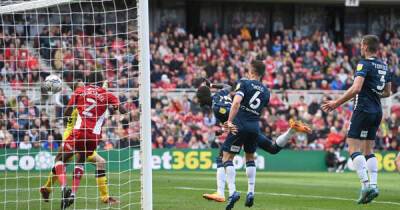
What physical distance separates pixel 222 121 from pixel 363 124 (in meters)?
2.65

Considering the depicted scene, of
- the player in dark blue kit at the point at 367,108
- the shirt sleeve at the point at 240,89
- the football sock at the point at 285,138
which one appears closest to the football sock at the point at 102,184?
the shirt sleeve at the point at 240,89

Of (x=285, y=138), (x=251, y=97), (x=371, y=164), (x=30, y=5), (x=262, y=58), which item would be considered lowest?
(x=371, y=164)

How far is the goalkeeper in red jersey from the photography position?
14.4 meters

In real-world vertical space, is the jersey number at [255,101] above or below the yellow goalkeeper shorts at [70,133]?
above

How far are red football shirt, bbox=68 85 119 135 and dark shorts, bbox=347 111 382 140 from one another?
3.73 metres

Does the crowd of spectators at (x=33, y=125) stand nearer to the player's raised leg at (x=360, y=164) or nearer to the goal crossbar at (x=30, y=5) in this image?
the player's raised leg at (x=360, y=164)

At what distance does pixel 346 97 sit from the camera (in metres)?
13.3

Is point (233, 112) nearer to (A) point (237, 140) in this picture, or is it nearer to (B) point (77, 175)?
(A) point (237, 140)

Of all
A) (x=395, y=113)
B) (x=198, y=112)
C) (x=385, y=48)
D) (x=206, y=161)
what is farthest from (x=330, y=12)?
(x=206, y=161)

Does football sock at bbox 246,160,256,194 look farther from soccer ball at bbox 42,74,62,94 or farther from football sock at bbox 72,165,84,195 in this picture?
soccer ball at bbox 42,74,62,94

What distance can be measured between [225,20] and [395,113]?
31.9 ft

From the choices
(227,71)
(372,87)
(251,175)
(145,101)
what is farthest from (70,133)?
(227,71)

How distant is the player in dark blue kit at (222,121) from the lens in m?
14.5

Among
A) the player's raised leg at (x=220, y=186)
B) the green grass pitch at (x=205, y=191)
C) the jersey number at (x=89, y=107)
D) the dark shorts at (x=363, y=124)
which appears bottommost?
the green grass pitch at (x=205, y=191)
